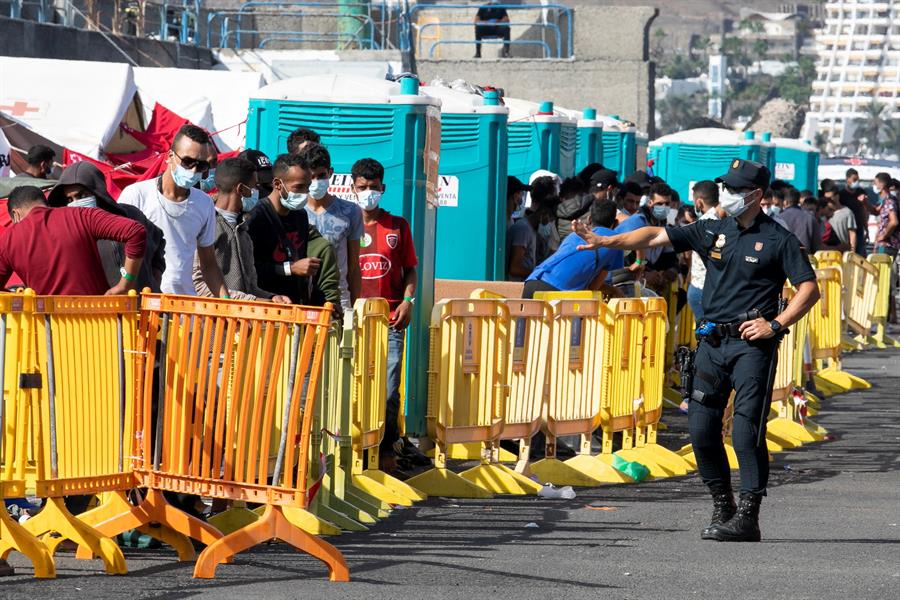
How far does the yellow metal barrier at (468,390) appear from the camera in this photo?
10305 mm

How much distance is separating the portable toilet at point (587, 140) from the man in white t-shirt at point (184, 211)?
43.2ft

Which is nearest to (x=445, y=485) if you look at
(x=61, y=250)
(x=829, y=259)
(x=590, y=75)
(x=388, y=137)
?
(x=388, y=137)

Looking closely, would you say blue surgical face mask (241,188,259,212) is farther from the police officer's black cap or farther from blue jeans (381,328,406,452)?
the police officer's black cap

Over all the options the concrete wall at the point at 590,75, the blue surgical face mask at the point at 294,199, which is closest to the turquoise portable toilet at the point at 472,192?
the blue surgical face mask at the point at 294,199

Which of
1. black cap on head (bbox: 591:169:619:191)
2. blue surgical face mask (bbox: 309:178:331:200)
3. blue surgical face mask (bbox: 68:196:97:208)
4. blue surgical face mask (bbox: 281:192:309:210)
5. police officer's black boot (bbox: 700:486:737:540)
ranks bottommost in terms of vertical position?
police officer's black boot (bbox: 700:486:737:540)

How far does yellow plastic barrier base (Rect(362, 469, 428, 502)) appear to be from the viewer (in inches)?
392

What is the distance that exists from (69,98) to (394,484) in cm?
1045

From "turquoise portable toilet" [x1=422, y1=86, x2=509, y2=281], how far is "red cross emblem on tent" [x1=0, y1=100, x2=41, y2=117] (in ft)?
19.2

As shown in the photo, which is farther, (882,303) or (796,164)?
(796,164)

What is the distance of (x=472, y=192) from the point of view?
15.1 meters

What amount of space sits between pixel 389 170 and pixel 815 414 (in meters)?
5.73

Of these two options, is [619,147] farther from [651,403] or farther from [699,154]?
[651,403]

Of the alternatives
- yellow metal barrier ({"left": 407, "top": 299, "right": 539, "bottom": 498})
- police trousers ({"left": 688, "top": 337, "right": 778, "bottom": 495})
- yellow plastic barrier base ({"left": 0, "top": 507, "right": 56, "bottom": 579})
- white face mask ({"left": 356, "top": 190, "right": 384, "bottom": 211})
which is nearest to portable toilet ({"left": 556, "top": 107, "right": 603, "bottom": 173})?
white face mask ({"left": 356, "top": 190, "right": 384, "bottom": 211})

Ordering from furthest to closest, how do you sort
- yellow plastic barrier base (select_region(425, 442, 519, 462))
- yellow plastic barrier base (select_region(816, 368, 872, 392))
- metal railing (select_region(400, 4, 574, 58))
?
metal railing (select_region(400, 4, 574, 58)) < yellow plastic barrier base (select_region(816, 368, 872, 392)) < yellow plastic barrier base (select_region(425, 442, 519, 462))
